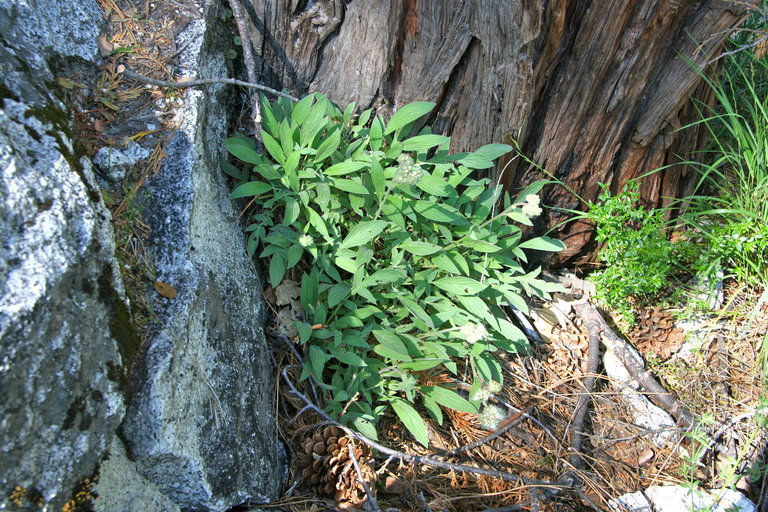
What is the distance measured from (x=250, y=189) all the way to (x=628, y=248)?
2.48 m

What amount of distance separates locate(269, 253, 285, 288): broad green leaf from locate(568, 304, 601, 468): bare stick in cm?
193

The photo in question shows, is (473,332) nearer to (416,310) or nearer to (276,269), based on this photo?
(416,310)

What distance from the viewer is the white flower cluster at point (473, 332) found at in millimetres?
2723

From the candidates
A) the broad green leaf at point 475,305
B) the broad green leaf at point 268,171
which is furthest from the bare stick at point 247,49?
the broad green leaf at point 475,305

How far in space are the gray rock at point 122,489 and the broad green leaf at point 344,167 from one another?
5.19 ft

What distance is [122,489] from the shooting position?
1.94 metres

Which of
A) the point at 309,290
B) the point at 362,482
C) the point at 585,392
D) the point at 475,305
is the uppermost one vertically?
the point at 309,290

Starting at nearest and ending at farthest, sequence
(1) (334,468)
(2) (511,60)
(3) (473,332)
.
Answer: (1) (334,468)
(3) (473,332)
(2) (511,60)

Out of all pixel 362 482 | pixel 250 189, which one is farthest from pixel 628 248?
pixel 250 189

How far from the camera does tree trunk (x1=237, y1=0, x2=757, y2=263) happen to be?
3.04 metres

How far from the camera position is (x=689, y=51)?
331cm

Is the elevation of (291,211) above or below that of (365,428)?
above

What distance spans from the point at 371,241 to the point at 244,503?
1.42 metres

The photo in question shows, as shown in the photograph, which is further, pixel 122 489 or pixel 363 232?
pixel 363 232
